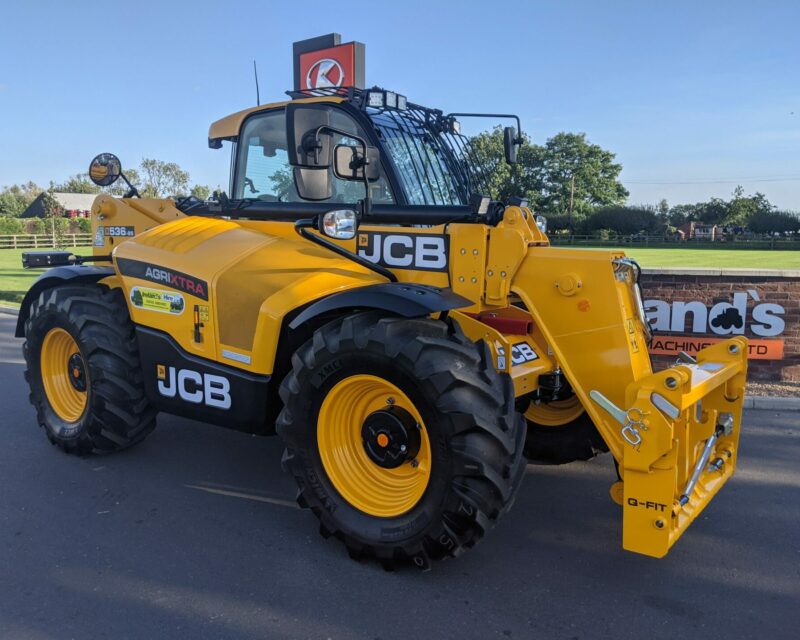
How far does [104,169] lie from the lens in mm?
5199

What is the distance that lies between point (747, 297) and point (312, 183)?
5460 millimetres

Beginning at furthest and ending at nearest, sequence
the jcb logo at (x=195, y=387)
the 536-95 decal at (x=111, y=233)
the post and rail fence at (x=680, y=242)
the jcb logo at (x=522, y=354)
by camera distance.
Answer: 1. the post and rail fence at (x=680, y=242)
2. the 536-95 decal at (x=111, y=233)
3. the jcb logo at (x=195, y=387)
4. the jcb logo at (x=522, y=354)

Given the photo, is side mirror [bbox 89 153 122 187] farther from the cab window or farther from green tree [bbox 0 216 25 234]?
green tree [bbox 0 216 25 234]

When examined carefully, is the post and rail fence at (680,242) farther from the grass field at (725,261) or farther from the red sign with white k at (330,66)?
the red sign with white k at (330,66)

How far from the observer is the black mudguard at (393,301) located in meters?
3.14

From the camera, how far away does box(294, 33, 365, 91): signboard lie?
1421cm

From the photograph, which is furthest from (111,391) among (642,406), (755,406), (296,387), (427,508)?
(755,406)

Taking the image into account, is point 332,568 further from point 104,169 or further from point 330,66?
point 330,66

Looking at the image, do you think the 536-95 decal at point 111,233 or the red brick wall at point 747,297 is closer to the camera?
the 536-95 decal at point 111,233

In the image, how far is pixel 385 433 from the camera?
11.1 ft

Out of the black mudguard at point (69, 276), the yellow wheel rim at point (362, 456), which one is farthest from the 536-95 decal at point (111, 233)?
the yellow wheel rim at point (362, 456)

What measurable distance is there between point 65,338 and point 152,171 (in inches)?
3299

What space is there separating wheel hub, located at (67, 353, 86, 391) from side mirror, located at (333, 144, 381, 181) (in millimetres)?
2676

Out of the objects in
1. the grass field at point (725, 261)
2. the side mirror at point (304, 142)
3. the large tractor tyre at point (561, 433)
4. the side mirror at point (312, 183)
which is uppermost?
the side mirror at point (304, 142)
